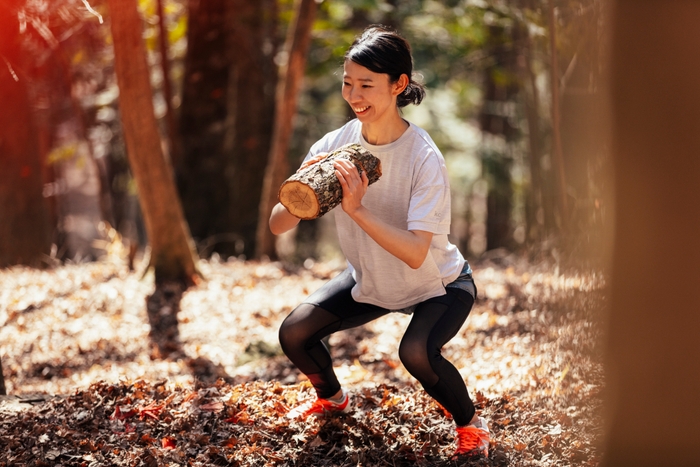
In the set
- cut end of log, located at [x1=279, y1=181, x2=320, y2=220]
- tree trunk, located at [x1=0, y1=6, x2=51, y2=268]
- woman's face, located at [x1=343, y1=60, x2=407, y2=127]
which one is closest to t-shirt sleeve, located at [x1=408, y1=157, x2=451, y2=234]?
woman's face, located at [x1=343, y1=60, x2=407, y2=127]

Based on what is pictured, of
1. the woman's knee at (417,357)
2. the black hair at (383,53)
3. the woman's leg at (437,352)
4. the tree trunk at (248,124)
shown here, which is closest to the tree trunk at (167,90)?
the tree trunk at (248,124)

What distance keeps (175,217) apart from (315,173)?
17.3 ft

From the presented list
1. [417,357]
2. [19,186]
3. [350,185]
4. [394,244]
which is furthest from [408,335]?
[19,186]

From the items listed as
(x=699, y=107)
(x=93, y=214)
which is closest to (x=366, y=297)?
(x=699, y=107)

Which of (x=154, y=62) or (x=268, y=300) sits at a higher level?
(x=154, y=62)

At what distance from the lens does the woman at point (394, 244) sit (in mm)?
3416

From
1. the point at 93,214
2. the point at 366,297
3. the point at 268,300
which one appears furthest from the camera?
the point at 93,214

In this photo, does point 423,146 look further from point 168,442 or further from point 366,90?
point 168,442

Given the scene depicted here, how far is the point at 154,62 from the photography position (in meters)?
15.1

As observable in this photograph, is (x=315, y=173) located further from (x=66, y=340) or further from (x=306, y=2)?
(x=306, y=2)

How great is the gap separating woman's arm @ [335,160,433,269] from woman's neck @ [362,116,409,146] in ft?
1.16

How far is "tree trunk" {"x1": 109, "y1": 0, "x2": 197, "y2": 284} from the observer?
302 inches

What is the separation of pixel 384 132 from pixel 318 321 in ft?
3.55

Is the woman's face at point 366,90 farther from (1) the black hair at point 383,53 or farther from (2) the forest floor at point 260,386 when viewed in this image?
(2) the forest floor at point 260,386
